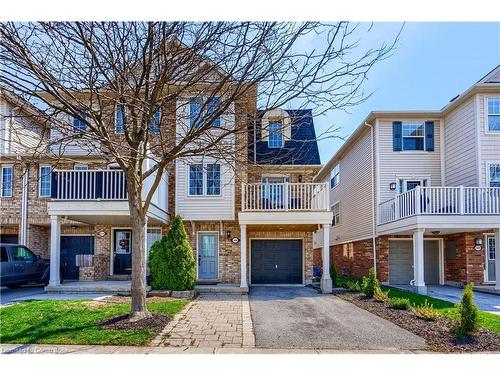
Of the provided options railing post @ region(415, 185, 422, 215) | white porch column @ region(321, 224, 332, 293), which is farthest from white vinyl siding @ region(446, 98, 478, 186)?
white porch column @ region(321, 224, 332, 293)

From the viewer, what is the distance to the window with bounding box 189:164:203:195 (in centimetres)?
1498

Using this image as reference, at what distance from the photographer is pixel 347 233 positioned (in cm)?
2086

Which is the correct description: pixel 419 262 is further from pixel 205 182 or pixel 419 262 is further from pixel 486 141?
pixel 205 182

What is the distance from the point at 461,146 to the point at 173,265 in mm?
11428

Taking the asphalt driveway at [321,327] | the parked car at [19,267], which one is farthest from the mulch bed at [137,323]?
the parked car at [19,267]

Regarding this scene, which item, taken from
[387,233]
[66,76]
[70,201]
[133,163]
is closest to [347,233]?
[387,233]

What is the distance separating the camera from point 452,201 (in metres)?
13.9

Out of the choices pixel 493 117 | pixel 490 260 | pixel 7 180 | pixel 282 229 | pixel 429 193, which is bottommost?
pixel 490 260

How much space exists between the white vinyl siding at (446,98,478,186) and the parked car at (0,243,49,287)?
15.5 metres

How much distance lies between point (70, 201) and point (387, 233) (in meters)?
11.4

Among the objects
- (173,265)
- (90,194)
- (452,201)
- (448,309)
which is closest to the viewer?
(448,309)

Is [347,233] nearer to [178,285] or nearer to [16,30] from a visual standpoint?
[178,285]

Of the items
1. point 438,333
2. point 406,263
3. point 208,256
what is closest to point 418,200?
point 406,263

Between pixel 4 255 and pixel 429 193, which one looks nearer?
pixel 4 255
